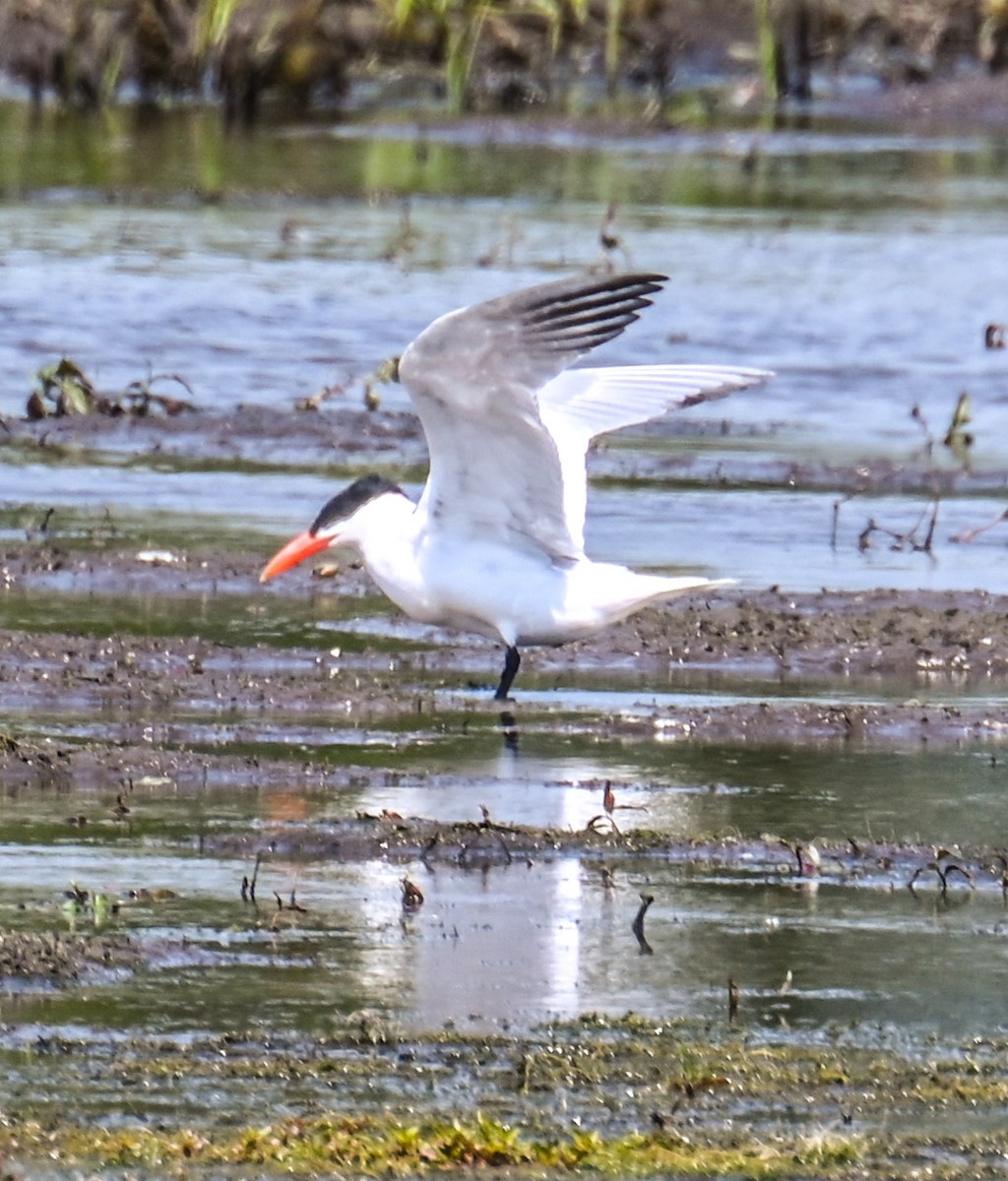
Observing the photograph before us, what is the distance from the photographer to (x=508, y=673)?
356 inches

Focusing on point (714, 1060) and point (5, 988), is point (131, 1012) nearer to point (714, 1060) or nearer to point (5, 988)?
point (5, 988)

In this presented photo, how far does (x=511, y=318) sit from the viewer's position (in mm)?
8266

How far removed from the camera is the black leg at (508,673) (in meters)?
8.99

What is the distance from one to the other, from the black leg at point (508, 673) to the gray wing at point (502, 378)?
17.3 inches

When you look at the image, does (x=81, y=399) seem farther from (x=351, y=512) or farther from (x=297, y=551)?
(x=351, y=512)

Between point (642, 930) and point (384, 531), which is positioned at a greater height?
point (384, 531)

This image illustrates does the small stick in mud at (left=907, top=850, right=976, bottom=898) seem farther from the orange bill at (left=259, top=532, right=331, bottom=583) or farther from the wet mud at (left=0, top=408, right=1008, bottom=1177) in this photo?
the orange bill at (left=259, top=532, right=331, bottom=583)

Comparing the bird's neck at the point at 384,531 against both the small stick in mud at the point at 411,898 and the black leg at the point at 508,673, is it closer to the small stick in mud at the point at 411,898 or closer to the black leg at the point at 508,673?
the black leg at the point at 508,673

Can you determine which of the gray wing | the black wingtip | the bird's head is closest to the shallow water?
the bird's head

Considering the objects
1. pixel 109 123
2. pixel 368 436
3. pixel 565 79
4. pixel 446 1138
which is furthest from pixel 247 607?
pixel 565 79

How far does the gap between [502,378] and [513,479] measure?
59 centimetres

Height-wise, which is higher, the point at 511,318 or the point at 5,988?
the point at 511,318

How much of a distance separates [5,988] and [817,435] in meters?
9.59

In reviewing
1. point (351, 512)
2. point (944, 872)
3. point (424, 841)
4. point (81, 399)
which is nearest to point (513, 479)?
point (351, 512)
